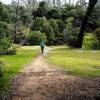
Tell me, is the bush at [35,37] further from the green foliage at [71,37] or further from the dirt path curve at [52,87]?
the dirt path curve at [52,87]

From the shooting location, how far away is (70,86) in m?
17.0

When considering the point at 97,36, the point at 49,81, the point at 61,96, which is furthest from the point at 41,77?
the point at 97,36

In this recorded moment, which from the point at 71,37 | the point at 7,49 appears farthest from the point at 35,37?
the point at 7,49

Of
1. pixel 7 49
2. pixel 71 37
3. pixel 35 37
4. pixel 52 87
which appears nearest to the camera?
pixel 52 87

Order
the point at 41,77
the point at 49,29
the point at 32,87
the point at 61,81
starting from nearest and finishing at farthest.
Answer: the point at 32,87, the point at 61,81, the point at 41,77, the point at 49,29

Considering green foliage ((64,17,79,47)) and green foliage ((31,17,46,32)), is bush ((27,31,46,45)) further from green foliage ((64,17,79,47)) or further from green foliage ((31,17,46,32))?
green foliage ((64,17,79,47))

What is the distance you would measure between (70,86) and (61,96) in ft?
6.08

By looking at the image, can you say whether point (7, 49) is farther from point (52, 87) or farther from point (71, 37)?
point (52, 87)

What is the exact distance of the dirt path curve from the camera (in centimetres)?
1524

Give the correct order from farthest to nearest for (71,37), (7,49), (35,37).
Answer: (35,37)
(71,37)
(7,49)

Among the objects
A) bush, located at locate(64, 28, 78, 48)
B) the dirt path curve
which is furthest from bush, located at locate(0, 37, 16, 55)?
the dirt path curve

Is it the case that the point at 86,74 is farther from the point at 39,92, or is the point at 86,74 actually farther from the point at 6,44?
the point at 6,44

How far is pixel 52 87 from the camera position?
55.1 ft

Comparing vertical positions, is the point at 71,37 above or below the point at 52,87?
above
